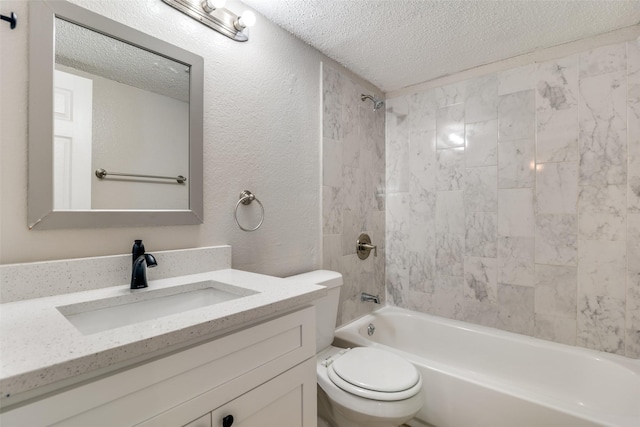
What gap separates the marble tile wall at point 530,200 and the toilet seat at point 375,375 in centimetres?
95

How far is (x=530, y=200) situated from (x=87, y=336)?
228 centimetres

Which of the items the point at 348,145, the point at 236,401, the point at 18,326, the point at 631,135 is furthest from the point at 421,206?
the point at 18,326

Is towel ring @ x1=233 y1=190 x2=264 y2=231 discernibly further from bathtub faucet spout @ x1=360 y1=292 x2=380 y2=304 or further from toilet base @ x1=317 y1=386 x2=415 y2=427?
bathtub faucet spout @ x1=360 y1=292 x2=380 y2=304

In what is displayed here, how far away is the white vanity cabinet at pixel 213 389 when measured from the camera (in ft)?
1.83

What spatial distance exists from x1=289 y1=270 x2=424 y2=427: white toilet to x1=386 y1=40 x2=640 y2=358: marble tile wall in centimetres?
96

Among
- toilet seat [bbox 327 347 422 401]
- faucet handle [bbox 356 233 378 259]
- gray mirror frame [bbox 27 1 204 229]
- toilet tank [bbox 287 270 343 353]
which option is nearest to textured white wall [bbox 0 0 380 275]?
gray mirror frame [bbox 27 1 204 229]

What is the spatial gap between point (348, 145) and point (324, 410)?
5.46ft

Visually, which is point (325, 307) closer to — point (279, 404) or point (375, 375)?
point (375, 375)

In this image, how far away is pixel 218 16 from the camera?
4.46ft

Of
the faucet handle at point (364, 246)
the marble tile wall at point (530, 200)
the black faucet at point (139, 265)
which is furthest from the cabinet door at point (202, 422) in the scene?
the marble tile wall at point (530, 200)

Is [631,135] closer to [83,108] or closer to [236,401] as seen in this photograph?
[236,401]

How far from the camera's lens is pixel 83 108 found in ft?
3.30

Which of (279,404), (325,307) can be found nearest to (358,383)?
(325,307)

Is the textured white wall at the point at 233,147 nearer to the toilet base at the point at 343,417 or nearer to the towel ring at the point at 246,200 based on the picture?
the towel ring at the point at 246,200
